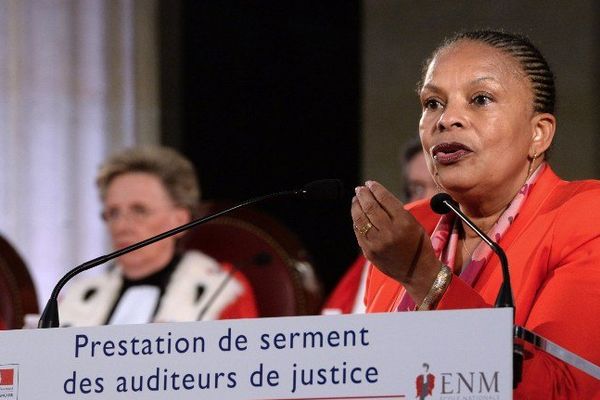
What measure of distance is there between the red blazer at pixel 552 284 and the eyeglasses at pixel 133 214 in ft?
5.70

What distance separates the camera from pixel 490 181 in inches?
66.4

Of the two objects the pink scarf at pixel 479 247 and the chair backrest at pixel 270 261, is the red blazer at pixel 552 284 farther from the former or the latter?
the chair backrest at pixel 270 261

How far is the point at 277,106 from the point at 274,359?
3529 mm

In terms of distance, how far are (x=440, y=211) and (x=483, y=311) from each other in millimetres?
363

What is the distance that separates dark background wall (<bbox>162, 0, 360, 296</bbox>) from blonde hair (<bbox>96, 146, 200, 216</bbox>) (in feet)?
3.82

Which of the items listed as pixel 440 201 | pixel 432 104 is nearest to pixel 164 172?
pixel 432 104

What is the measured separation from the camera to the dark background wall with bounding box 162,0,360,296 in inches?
186

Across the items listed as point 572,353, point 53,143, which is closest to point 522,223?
point 572,353

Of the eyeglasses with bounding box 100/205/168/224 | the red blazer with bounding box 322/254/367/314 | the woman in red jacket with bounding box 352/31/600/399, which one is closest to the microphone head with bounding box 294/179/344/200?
the woman in red jacket with bounding box 352/31/600/399

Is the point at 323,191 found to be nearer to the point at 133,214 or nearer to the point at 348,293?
the point at 133,214

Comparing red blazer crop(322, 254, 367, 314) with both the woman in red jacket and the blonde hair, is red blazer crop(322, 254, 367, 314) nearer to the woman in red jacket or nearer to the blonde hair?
the blonde hair

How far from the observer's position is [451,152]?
5.49ft

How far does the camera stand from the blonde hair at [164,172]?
3.52m

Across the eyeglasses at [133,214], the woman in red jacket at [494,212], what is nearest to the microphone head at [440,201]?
the woman in red jacket at [494,212]
